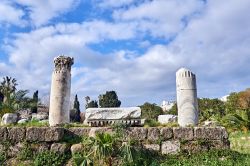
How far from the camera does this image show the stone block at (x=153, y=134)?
8711 millimetres

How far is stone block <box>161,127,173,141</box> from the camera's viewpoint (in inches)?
345

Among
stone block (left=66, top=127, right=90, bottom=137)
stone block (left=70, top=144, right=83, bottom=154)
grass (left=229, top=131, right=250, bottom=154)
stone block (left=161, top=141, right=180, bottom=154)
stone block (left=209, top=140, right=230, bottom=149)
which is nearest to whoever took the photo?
stone block (left=70, top=144, right=83, bottom=154)

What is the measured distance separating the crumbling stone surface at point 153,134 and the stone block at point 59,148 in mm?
2212

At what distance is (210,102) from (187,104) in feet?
134

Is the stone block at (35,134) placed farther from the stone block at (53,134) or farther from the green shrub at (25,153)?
the green shrub at (25,153)

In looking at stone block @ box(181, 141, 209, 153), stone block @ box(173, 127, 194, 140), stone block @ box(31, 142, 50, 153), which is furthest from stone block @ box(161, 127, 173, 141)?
stone block @ box(31, 142, 50, 153)

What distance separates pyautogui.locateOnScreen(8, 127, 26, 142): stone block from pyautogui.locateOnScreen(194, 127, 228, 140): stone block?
181 inches

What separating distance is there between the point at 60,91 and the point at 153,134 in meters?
4.19

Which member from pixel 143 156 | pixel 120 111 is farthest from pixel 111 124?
pixel 143 156

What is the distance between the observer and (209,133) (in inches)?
348

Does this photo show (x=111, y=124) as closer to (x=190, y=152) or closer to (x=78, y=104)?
(x=190, y=152)

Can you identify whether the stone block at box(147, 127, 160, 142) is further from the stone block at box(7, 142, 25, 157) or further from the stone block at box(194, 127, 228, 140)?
the stone block at box(7, 142, 25, 157)

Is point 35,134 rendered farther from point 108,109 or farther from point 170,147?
point 170,147

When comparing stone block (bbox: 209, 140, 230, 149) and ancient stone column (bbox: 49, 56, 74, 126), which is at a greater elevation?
ancient stone column (bbox: 49, 56, 74, 126)
